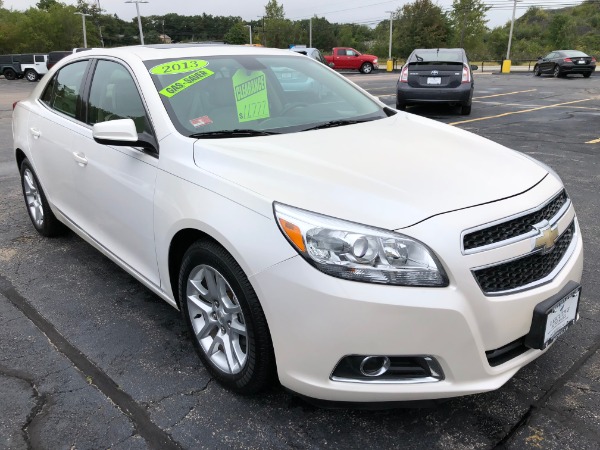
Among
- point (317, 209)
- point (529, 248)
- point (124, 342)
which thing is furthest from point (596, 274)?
point (124, 342)

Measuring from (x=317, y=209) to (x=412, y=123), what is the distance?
158cm

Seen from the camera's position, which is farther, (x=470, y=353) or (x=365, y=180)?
(x=365, y=180)

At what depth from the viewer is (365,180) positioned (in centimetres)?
223

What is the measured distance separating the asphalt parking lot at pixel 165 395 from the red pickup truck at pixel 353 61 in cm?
3465

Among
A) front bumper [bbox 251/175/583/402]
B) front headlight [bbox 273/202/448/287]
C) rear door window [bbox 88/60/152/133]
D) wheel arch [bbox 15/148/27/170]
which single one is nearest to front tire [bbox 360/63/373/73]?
wheel arch [bbox 15/148/27/170]

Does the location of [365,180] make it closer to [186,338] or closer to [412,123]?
[412,123]

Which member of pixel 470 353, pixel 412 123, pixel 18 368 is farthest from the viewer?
pixel 412 123

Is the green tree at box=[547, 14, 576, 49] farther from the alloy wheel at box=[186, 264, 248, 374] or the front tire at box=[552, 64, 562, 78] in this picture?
the alloy wheel at box=[186, 264, 248, 374]

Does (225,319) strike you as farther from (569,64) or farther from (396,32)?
(396,32)

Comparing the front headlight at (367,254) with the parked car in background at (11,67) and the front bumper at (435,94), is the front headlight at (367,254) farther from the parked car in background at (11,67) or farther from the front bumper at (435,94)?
the parked car in background at (11,67)

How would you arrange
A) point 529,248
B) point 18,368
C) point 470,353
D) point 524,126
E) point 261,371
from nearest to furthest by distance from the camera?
point 470,353 < point 529,248 < point 261,371 < point 18,368 < point 524,126

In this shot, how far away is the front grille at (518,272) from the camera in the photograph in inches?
79.0

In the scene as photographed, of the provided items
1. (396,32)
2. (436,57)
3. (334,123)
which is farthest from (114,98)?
(396,32)

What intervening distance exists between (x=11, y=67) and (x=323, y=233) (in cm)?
3548
